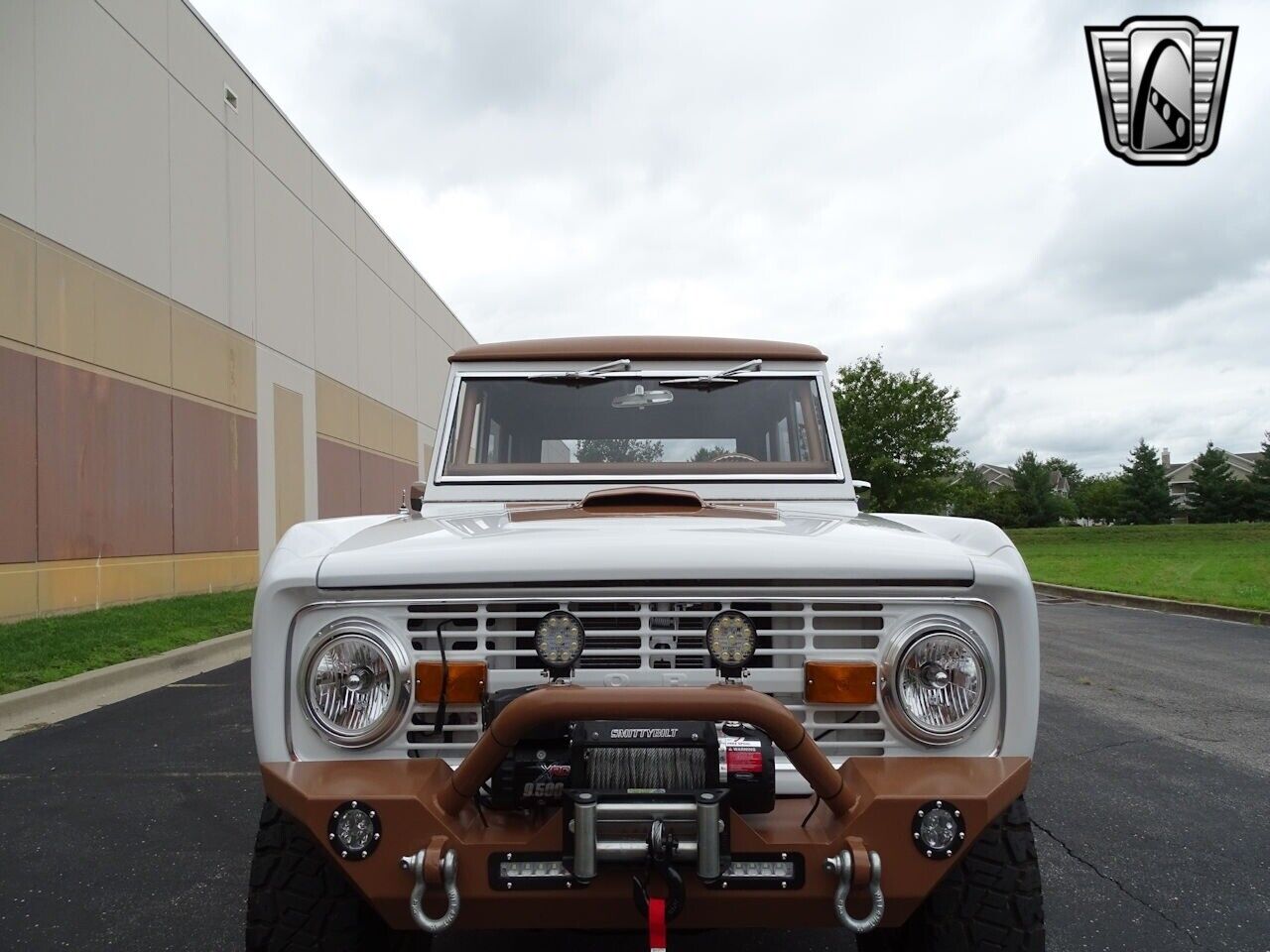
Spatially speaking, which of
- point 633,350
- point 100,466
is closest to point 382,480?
point 100,466

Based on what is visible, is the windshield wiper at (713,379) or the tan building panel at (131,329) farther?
the tan building panel at (131,329)

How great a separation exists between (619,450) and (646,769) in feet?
5.98

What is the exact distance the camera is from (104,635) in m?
8.58

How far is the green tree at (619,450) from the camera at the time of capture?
11.5 feet

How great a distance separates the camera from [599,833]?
5.82ft

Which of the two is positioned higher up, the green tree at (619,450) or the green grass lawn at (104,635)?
the green tree at (619,450)

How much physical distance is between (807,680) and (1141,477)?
248 ft

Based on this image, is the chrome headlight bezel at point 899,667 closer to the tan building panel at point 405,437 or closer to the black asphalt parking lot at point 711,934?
the black asphalt parking lot at point 711,934

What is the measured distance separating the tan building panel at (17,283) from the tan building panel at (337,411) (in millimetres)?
9022

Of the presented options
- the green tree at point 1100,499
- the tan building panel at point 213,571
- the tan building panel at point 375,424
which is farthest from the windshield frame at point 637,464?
the green tree at point 1100,499

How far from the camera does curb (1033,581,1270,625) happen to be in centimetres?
1163

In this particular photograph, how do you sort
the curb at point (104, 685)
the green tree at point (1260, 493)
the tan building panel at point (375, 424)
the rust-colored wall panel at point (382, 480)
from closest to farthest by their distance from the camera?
the curb at point (104, 685) < the tan building panel at point (375, 424) < the rust-colored wall panel at point (382, 480) < the green tree at point (1260, 493)

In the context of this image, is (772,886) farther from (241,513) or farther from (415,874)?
(241,513)

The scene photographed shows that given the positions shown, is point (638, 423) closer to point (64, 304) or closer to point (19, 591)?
point (19, 591)
